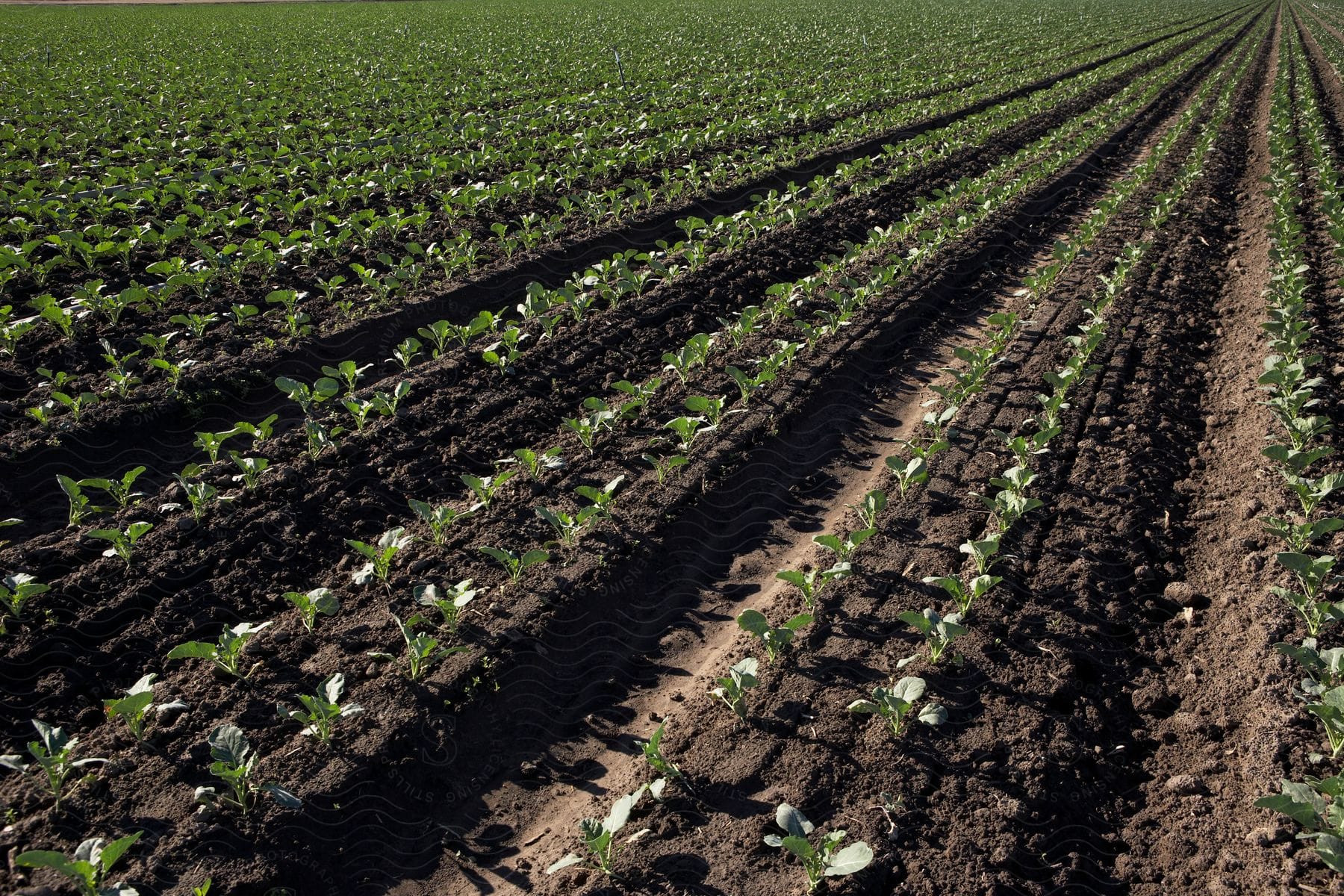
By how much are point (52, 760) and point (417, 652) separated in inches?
56.1

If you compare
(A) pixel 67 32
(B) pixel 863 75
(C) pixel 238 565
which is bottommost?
(C) pixel 238 565

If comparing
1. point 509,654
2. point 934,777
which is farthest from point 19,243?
point 934,777

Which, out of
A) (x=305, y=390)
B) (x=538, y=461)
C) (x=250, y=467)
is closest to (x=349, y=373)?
(x=305, y=390)

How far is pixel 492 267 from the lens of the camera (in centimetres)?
888

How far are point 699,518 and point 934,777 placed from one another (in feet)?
7.35

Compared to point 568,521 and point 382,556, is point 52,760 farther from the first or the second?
point 568,521

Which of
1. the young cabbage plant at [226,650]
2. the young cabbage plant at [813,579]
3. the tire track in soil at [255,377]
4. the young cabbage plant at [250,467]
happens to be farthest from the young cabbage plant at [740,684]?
the tire track in soil at [255,377]

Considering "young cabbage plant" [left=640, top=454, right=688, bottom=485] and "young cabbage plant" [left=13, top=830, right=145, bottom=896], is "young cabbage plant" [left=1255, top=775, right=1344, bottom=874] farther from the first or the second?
"young cabbage plant" [left=13, top=830, right=145, bottom=896]

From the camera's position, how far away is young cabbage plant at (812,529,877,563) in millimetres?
4566

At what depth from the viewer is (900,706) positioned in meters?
3.63

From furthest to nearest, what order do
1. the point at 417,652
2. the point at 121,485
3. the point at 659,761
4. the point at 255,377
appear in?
1. the point at 255,377
2. the point at 121,485
3. the point at 417,652
4. the point at 659,761

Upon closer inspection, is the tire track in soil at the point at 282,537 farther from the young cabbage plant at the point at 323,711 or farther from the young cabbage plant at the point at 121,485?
the young cabbage plant at the point at 323,711

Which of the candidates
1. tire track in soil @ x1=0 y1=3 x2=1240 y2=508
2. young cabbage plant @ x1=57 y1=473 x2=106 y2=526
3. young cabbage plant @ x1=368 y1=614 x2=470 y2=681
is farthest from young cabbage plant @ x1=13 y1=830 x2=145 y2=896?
tire track in soil @ x1=0 y1=3 x2=1240 y2=508

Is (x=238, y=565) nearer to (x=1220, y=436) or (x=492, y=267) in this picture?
(x=492, y=267)
